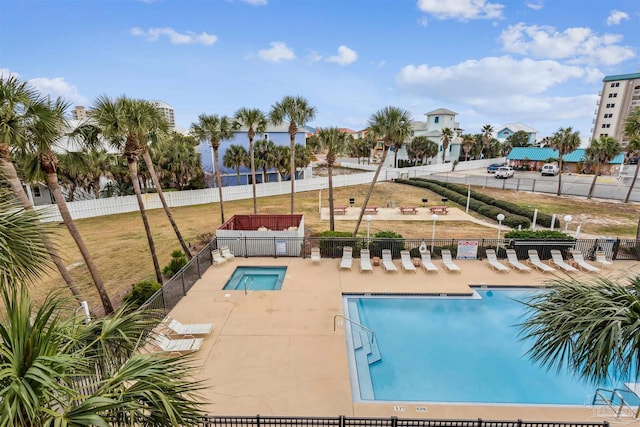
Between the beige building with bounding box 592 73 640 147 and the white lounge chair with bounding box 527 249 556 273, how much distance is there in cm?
6733

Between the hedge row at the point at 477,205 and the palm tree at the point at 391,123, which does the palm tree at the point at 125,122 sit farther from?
the hedge row at the point at 477,205

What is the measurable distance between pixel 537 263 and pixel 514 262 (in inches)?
40.2

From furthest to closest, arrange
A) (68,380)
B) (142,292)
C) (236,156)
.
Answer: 1. (236,156)
2. (142,292)
3. (68,380)

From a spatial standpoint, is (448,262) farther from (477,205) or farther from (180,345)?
(477,205)

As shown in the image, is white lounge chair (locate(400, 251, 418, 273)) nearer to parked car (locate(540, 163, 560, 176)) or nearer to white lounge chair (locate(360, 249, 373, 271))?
white lounge chair (locate(360, 249, 373, 271))

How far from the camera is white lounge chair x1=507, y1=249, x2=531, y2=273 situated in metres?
14.4

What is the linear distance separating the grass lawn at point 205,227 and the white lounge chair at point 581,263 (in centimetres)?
512

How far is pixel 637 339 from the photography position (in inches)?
155

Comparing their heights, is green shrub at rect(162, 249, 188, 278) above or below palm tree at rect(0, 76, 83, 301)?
below

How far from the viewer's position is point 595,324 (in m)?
4.03

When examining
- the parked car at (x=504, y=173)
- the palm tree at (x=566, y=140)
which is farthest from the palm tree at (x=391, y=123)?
the parked car at (x=504, y=173)

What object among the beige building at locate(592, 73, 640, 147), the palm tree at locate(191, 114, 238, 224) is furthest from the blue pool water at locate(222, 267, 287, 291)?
the beige building at locate(592, 73, 640, 147)

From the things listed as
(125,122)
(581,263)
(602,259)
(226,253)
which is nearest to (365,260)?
(226,253)

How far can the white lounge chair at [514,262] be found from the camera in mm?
14375
